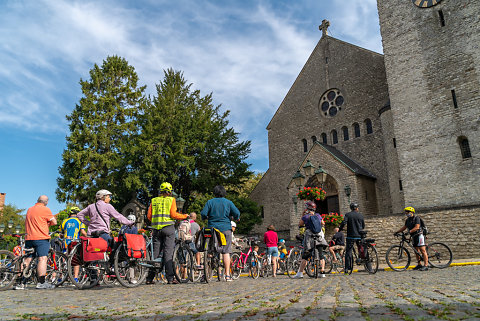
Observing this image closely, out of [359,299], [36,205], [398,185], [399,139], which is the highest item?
[399,139]

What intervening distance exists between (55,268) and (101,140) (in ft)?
68.1

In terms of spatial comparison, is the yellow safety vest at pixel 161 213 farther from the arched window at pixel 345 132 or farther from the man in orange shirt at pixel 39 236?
the arched window at pixel 345 132

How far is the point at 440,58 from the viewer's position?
17641 millimetres

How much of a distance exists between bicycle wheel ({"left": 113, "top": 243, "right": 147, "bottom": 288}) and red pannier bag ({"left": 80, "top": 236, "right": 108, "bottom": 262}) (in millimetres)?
273

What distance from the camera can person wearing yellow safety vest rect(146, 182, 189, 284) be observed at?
617cm

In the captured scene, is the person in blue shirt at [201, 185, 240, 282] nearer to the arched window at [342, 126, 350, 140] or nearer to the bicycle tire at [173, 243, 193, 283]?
the bicycle tire at [173, 243, 193, 283]

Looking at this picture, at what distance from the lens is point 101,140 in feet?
85.1

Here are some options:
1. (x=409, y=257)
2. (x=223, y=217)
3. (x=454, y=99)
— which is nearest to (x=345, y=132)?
(x=454, y=99)

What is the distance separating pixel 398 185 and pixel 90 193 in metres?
20.6

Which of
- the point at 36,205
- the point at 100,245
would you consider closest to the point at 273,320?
the point at 100,245

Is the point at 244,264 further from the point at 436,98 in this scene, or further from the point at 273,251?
the point at 436,98

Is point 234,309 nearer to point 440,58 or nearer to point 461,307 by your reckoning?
point 461,307

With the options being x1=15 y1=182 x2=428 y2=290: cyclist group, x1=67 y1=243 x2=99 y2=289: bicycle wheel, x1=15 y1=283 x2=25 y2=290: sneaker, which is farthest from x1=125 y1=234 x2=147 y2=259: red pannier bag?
x1=15 y1=283 x2=25 y2=290: sneaker

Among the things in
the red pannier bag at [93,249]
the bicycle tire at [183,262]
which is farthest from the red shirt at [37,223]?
the bicycle tire at [183,262]
